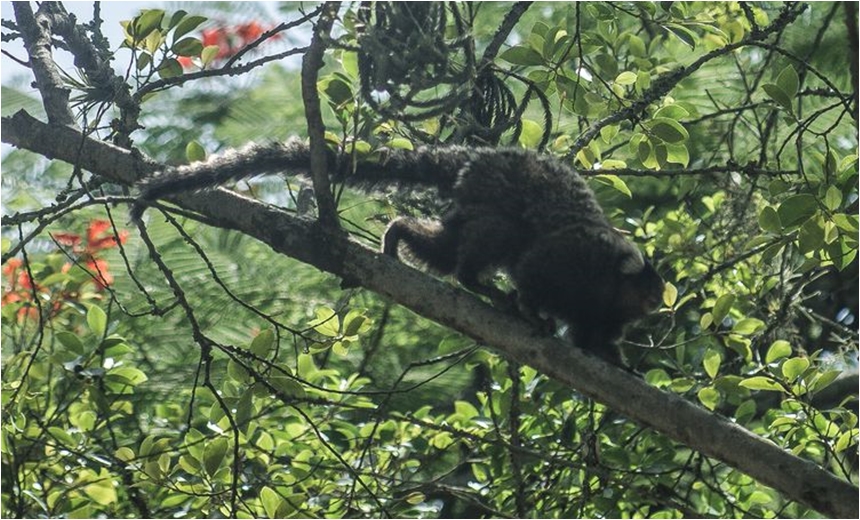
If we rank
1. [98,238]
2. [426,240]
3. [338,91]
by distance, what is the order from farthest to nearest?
[98,238] < [426,240] < [338,91]

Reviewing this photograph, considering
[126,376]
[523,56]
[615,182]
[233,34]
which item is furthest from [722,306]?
[233,34]

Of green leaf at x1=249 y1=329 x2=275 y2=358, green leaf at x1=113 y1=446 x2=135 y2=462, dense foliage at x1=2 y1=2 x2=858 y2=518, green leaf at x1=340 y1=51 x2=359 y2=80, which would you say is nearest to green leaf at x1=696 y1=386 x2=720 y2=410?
dense foliage at x1=2 y1=2 x2=858 y2=518

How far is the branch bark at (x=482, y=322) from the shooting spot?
3.48 metres

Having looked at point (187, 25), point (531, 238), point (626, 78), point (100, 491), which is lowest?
point (100, 491)

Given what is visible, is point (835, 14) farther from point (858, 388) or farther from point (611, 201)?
point (858, 388)

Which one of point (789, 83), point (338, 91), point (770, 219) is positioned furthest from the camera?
point (338, 91)

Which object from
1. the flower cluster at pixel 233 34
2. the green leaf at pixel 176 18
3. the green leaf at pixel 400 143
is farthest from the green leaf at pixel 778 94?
the flower cluster at pixel 233 34

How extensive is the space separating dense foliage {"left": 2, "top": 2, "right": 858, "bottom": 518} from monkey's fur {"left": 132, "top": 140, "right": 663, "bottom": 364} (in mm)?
145

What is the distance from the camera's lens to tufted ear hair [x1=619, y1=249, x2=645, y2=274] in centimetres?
485

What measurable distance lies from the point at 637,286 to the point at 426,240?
3.15 feet

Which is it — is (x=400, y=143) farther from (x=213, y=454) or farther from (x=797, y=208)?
(x=797, y=208)

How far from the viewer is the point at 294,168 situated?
4.75 m

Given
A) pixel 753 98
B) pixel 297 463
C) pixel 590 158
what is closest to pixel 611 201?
pixel 753 98

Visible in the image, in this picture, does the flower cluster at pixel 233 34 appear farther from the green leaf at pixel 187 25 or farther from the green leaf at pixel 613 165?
the green leaf at pixel 613 165
